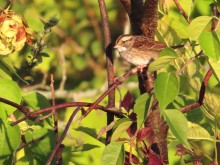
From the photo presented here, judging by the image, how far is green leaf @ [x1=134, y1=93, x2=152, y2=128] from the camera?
6.74 feet

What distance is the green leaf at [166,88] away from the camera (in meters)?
1.98

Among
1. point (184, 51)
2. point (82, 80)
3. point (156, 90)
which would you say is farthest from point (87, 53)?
point (156, 90)

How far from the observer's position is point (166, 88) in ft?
6.57

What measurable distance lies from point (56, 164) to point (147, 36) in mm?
515

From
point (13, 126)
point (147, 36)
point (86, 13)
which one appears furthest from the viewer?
point (86, 13)

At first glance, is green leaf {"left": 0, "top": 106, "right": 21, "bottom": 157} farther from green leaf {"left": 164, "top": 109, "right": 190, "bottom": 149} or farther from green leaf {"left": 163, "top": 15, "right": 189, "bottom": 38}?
green leaf {"left": 163, "top": 15, "right": 189, "bottom": 38}

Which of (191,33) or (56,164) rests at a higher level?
(191,33)

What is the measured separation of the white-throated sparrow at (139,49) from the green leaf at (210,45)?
0.40m

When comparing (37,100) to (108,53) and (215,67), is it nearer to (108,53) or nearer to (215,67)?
(108,53)

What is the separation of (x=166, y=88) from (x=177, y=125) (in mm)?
107

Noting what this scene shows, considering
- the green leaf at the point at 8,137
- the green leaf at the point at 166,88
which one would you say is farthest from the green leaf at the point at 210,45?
the green leaf at the point at 8,137

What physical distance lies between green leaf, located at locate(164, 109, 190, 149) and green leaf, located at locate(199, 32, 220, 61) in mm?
190

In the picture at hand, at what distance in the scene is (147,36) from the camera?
2.38 metres

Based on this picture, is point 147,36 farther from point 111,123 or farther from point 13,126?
point 13,126
